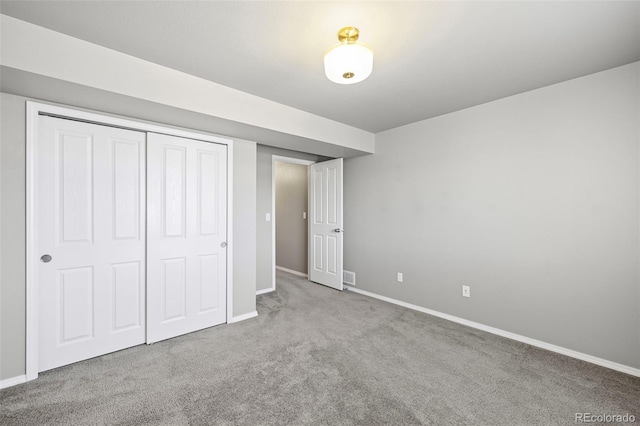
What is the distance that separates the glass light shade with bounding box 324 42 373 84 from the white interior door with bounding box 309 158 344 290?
2538mm

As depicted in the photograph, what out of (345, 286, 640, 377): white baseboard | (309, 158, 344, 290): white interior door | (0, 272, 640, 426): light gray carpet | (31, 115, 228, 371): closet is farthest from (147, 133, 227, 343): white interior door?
(345, 286, 640, 377): white baseboard

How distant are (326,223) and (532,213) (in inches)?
106

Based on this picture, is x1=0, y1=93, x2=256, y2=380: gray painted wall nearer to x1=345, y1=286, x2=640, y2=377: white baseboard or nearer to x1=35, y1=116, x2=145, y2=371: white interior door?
x1=35, y1=116, x2=145, y2=371: white interior door

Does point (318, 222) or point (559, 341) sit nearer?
point (559, 341)

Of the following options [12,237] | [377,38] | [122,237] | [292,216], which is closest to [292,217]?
[292,216]

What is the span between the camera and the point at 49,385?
2.04 metres

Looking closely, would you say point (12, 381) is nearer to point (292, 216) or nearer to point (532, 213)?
point (292, 216)

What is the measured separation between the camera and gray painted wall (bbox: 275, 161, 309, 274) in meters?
5.45

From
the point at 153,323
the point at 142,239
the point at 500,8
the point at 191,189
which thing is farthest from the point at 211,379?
the point at 500,8

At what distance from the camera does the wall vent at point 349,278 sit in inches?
175

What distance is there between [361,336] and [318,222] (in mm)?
2205

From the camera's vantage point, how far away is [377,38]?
1.85 meters

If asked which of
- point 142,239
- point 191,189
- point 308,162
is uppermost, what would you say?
point 308,162

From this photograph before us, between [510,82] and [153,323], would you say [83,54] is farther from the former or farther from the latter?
[510,82]
